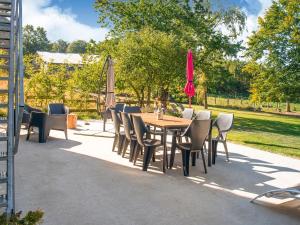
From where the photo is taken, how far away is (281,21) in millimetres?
22078

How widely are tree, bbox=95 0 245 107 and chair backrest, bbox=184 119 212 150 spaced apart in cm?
1151

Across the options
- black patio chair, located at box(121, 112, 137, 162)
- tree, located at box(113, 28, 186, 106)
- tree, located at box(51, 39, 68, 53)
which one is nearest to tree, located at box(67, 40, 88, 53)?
tree, located at box(51, 39, 68, 53)

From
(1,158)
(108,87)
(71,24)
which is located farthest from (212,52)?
(71,24)

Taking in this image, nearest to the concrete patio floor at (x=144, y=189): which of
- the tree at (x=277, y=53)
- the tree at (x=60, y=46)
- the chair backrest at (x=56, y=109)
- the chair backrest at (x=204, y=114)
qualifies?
the chair backrest at (x=204, y=114)

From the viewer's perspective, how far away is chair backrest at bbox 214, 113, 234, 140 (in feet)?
21.7

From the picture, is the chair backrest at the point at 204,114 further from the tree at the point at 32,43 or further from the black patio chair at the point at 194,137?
the tree at the point at 32,43

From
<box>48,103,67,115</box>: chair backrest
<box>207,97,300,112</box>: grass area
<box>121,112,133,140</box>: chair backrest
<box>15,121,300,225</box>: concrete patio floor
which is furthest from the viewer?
<box>207,97,300,112</box>: grass area

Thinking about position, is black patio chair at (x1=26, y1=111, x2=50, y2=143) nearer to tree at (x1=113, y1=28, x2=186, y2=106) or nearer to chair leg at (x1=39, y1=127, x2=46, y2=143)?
chair leg at (x1=39, y1=127, x2=46, y2=143)

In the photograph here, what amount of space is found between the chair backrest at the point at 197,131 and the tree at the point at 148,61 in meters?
8.42

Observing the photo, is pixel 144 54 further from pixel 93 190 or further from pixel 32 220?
pixel 32 220

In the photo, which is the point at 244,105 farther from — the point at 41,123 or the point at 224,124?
the point at 41,123

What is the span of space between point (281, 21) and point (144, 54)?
42.0ft

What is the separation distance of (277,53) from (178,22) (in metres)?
8.25

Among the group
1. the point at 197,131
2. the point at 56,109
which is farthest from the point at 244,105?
the point at 197,131
